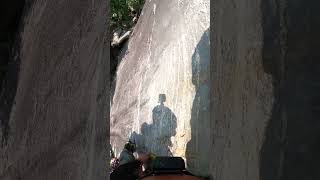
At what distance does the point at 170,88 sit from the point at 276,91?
5.23 metres

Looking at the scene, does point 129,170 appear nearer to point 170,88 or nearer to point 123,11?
point 170,88

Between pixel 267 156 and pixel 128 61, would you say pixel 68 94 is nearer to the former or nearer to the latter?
pixel 267 156

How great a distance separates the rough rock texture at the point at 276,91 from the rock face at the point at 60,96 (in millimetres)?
711

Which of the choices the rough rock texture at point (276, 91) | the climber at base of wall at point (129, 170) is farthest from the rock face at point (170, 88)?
the rough rock texture at point (276, 91)

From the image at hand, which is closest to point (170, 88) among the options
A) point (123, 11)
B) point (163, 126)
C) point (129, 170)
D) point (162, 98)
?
point (162, 98)

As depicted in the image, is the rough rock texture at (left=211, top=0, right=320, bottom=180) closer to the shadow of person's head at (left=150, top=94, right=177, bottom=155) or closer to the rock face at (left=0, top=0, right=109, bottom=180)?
the rock face at (left=0, top=0, right=109, bottom=180)

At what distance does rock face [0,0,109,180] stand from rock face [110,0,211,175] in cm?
443

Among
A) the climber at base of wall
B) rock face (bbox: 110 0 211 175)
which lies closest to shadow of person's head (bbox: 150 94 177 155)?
rock face (bbox: 110 0 211 175)

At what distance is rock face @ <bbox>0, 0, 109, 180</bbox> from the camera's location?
184 cm

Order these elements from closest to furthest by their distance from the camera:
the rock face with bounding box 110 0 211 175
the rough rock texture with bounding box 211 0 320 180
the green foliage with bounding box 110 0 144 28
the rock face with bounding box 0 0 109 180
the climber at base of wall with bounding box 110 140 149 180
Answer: the rock face with bounding box 0 0 109 180, the rough rock texture with bounding box 211 0 320 180, the climber at base of wall with bounding box 110 140 149 180, the rock face with bounding box 110 0 211 175, the green foliage with bounding box 110 0 144 28

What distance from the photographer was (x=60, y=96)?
1997 mm

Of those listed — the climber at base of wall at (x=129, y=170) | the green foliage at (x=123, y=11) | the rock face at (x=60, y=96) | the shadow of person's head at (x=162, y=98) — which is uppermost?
the green foliage at (x=123, y=11)

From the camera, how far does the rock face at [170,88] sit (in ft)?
23.0

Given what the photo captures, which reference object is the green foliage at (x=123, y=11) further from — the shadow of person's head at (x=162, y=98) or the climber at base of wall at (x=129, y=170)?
the climber at base of wall at (x=129, y=170)
